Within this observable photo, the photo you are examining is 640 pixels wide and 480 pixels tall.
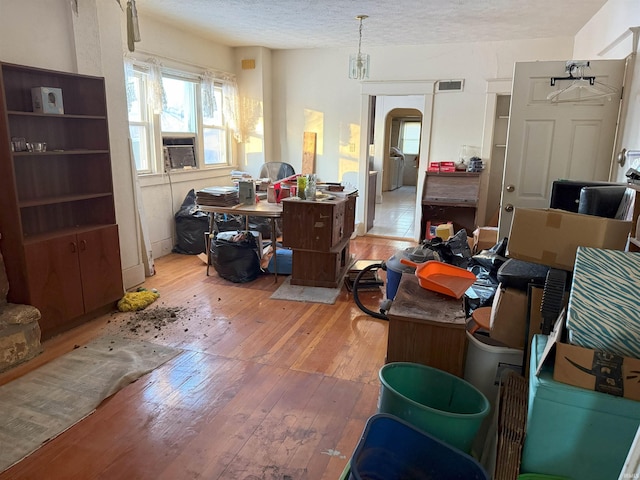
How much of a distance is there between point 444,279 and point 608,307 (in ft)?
3.12

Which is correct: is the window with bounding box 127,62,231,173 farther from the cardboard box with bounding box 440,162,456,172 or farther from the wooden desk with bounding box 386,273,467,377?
the wooden desk with bounding box 386,273,467,377

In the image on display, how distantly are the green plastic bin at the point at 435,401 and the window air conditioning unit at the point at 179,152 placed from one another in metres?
4.19

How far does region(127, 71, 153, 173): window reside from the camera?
467 centimetres

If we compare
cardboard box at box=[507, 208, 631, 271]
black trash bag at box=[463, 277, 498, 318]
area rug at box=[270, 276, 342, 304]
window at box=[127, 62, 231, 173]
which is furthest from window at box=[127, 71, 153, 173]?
cardboard box at box=[507, 208, 631, 271]

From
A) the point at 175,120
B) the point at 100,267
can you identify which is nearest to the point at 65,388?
the point at 100,267

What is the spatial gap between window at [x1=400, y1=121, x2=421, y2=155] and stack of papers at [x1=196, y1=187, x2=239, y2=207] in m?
9.44

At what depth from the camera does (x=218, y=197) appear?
4.14 metres

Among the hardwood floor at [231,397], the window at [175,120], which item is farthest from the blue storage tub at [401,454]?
the window at [175,120]

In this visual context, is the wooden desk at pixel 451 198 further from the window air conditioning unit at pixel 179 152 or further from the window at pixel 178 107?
the window at pixel 178 107

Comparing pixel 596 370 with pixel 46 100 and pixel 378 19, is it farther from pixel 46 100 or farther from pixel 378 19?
pixel 378 19

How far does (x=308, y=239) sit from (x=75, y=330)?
1989mm

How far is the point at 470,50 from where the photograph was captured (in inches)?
216

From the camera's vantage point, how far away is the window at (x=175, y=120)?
15.6 feet

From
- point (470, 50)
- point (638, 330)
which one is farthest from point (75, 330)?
point (470, 50)
